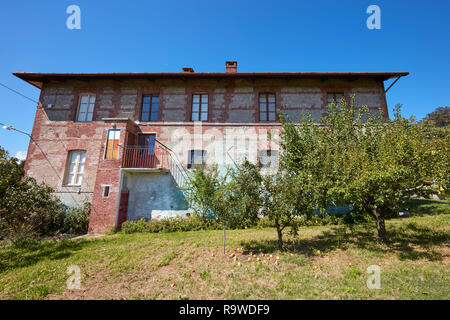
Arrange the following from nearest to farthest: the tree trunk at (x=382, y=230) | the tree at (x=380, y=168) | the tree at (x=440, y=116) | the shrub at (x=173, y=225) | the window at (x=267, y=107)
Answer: the tree at (x=380, y=168) → the tree trunk at (x=382, y=230) → the shrub at (x=173, y=225) → the window at (x=267, y=107) → the tree at (x=440, y=116)

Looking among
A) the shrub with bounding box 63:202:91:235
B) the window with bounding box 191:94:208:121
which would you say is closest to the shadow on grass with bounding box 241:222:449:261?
the window with bounding box 191:94:208:121

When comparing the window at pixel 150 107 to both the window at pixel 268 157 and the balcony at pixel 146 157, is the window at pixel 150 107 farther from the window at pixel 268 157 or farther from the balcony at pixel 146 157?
the window at pixel 268 157

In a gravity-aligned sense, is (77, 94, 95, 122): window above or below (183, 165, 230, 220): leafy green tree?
above

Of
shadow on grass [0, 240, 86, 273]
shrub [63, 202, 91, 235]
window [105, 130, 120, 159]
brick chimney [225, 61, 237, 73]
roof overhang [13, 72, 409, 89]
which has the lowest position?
shadow on grass [0, 240, 86, 273]

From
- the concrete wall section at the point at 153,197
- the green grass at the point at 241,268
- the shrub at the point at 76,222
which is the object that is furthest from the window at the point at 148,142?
the green grass at the point at 241,268

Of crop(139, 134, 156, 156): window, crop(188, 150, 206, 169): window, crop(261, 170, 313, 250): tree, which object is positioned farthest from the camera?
crop(139, 134, 156, 156): window

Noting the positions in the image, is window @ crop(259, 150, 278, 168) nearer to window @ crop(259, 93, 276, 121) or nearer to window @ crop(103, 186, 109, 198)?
window @ crop(259, 93, 276, 121)

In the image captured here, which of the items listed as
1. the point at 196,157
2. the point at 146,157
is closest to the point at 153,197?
the point at 146,157

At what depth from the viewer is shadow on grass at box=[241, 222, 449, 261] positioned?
558 centimetres

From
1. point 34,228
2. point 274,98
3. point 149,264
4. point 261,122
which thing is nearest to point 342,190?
point 149,264

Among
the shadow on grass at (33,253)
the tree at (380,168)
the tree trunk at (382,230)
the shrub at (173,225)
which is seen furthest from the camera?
the shrub at (173,225)

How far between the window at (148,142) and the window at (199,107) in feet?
8.99

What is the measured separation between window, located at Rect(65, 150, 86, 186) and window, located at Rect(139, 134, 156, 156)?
3.59 m

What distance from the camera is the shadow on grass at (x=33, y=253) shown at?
19.1 feet
